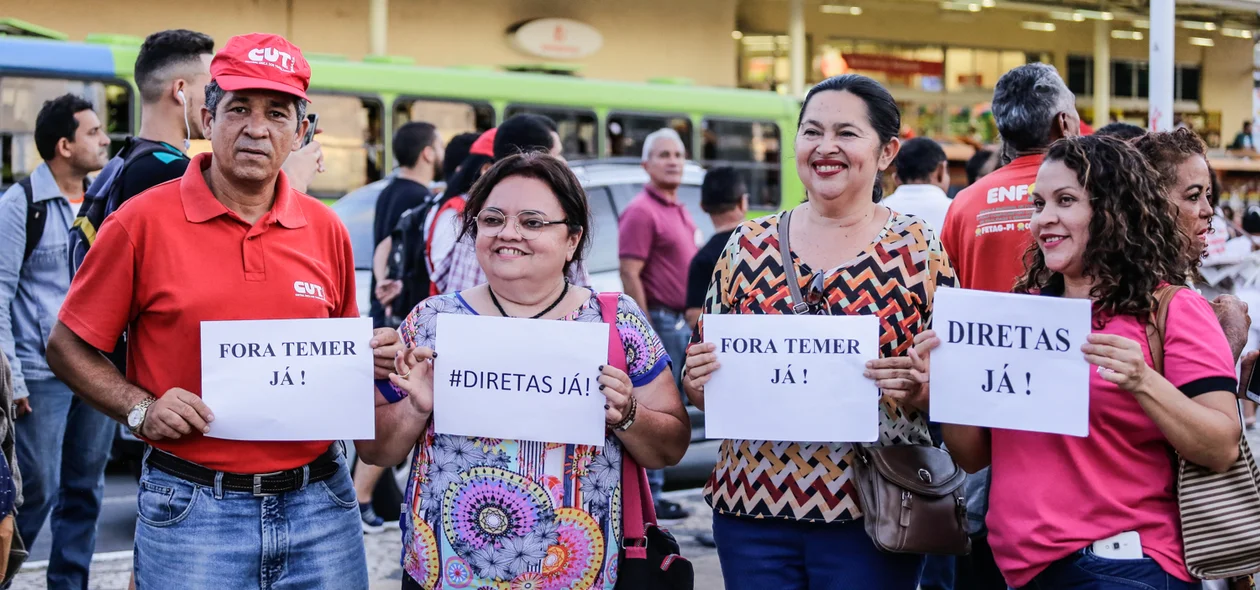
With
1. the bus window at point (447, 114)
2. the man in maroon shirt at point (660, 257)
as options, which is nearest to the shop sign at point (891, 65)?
the bus window at point (447, 114)

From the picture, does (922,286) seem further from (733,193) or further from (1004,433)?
(733,193)

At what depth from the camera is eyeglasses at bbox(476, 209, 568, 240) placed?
122 inches

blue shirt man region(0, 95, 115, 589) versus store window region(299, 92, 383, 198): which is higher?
store window region(299, 92, 383, 198)

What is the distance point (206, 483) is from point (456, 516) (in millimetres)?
596

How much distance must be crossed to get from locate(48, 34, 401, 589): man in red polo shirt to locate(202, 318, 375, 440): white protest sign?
57 millimetres

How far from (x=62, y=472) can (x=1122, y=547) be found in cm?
432

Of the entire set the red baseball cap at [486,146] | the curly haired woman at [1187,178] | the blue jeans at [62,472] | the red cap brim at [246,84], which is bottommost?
the blue jeans at [62,472]

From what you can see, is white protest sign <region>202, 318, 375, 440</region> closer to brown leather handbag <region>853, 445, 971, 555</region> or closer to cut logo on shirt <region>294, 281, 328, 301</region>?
cut logo on shirt <region>294, 281, 328, 301</region>

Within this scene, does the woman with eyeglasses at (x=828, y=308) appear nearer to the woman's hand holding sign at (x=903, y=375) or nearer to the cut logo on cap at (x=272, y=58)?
the woman's hand holding sign at (x=903, y=375)

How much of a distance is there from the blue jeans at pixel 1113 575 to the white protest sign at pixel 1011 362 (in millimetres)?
303

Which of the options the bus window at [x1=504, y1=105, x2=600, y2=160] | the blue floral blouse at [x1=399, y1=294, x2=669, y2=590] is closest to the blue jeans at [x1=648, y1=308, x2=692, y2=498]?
the blue floral blouse at [x1=399, y1=294, x2=669, y2=590]

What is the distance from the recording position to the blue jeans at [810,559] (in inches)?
128

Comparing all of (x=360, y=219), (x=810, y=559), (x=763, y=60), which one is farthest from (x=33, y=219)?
(x=763, y=60)

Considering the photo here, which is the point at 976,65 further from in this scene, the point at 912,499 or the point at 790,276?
the point at 912,499
